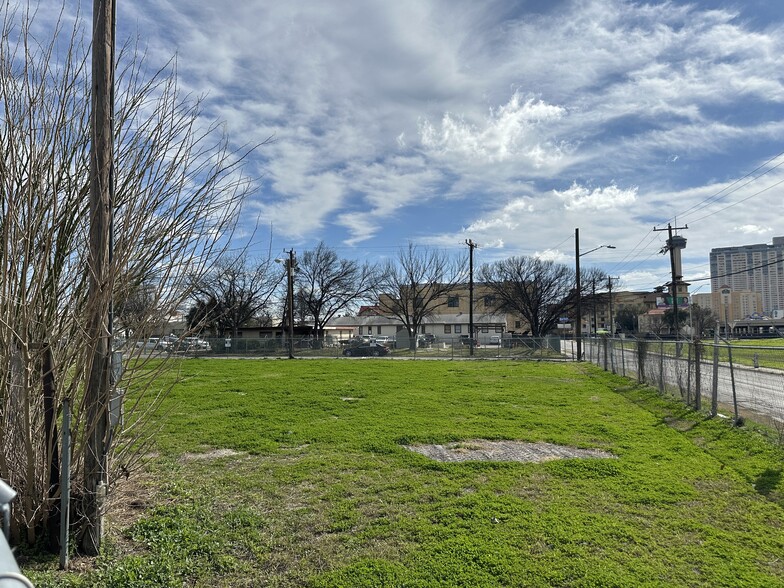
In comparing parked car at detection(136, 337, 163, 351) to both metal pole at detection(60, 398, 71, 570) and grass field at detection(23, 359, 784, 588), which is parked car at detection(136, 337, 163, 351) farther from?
grass field at detection(23, 359, 784, 588)

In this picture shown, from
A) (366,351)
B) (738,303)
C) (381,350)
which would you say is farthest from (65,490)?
(738,303)

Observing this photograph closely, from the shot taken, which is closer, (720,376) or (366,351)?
(720,376)

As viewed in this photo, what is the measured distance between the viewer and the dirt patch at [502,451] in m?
6.59

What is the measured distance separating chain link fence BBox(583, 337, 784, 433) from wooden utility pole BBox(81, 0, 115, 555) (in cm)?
747

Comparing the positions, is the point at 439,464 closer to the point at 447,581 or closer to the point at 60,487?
the point at 447,581

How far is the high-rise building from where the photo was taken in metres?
37.8

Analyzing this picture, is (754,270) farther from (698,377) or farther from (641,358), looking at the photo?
(698,377)

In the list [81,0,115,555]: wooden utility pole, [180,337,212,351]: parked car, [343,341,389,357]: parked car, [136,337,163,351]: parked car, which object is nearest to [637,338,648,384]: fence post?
[180,337,212,351]: parked car

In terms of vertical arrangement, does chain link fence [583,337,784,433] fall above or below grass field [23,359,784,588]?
above

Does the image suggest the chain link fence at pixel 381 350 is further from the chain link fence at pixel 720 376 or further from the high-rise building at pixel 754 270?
the chain link fence at pixel 720 376

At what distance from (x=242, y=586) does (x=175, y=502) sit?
1.79 m

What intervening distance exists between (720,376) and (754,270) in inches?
1235

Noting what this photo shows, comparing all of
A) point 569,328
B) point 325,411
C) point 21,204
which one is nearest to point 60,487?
point 21,204

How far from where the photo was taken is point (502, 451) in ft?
22.9
